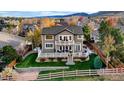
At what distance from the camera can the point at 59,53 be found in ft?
10.5

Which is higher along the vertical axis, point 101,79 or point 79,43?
point 79,43

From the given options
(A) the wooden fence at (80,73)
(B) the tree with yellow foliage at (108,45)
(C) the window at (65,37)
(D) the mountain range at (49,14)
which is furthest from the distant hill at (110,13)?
(A) the wooden fence at (80,73)

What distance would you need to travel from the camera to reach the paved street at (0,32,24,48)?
318 centimetres

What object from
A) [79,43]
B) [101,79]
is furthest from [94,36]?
[101,79]

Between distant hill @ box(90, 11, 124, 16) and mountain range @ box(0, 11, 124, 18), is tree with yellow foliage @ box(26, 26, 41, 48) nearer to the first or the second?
mountain range @ box(0, 11, 124, 18)

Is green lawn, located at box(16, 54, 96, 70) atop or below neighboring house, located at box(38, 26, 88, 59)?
below

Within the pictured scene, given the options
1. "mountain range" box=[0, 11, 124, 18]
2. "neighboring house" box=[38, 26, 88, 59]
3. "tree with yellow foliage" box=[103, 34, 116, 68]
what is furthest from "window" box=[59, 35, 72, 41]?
"tree with yellow foliage" box=[103, 34, 116, 68]

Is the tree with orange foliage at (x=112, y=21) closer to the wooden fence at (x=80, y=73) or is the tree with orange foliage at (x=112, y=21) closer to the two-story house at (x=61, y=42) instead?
the two-story house at (x=61, y=42)

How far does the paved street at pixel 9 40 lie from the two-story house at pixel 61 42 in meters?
0.19

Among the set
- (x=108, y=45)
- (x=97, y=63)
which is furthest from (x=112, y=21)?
(x=97, y=63)

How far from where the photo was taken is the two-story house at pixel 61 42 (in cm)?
320

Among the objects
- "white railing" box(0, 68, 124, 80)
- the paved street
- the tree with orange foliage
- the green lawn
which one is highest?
the tree with orange foliage

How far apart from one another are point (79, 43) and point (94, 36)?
0.13 meters
